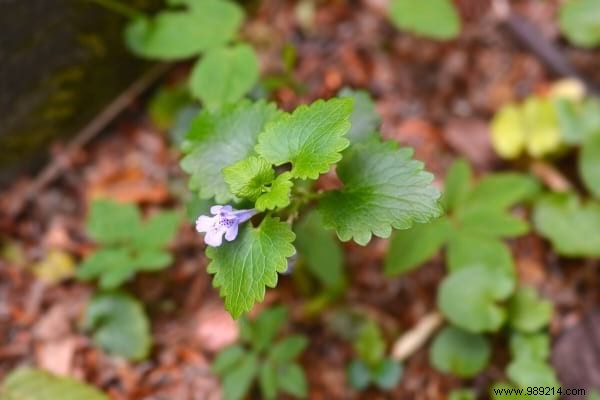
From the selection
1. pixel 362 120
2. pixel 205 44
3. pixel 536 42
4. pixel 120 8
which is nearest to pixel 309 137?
pixel 362 120

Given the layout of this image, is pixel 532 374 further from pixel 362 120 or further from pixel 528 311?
pixel 362 120

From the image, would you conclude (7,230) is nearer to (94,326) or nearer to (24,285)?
(24,285)

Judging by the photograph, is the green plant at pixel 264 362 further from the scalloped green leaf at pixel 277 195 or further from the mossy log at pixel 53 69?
the mossy log at pixel 53 69

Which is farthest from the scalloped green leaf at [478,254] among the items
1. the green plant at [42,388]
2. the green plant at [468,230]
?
the green plant at [42,388]

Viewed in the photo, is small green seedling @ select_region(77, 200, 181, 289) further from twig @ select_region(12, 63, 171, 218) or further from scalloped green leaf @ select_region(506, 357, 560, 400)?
scalloped green leaf @ select_region(506, 357, 560, 400)

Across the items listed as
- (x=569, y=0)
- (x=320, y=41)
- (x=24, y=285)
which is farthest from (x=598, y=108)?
(x=24, y=285)

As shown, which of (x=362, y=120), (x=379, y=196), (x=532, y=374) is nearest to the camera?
(x=379, y=196)

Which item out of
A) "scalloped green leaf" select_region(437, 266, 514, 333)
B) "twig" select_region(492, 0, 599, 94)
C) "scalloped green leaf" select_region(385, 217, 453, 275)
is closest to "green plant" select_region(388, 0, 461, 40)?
"twig" select_region(492, 0, 599, 94)
